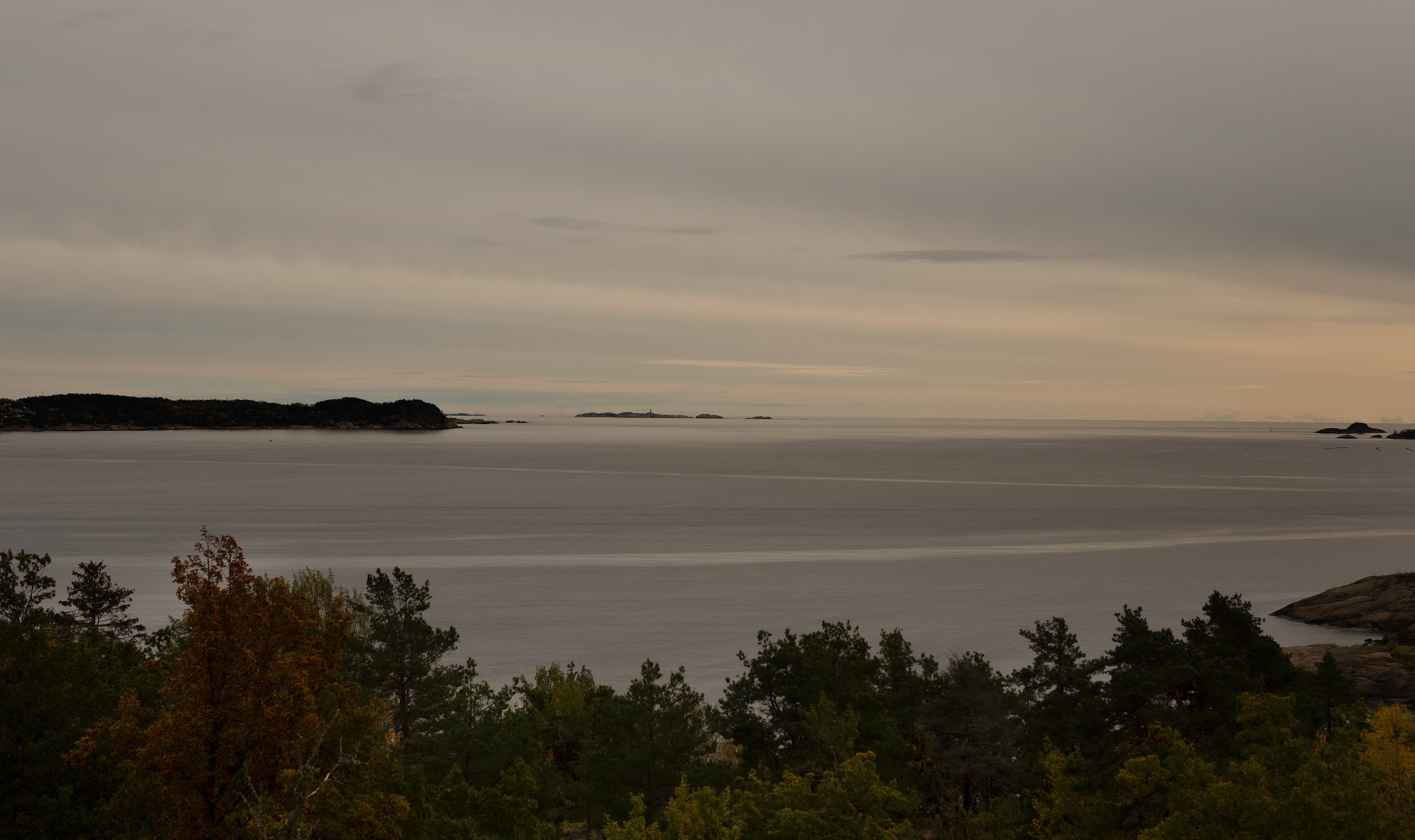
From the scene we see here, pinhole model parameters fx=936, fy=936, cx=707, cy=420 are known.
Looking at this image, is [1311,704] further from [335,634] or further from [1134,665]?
[335,634]

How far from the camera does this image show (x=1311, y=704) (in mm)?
29438

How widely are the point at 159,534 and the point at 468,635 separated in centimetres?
7136

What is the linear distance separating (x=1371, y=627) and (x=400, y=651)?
3022 inches

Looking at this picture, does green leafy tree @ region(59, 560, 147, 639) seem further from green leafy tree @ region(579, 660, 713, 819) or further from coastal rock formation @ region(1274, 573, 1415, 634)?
coastal rock formation @ region(1274, 573, 1415, 634)

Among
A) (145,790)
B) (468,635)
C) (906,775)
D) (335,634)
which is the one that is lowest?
(468,635)

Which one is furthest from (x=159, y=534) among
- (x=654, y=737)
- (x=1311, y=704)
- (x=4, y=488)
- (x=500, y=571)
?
(x=1311, y=704)

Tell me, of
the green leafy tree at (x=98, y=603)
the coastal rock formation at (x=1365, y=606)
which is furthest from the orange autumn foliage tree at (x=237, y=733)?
the coastal rock formation at (x=1365, y=606)

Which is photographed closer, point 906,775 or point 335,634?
point 335,634

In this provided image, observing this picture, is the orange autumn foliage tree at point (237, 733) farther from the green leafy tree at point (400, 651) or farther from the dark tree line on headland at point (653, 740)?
the green leafy tree at point (400, 651)

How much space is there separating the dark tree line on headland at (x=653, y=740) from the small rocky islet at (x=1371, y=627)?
65.7 feet

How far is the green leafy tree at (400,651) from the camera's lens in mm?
34656

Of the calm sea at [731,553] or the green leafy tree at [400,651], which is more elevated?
the green leafy tree at [400,651]

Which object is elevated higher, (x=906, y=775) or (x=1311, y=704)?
(x=1311, y=704)

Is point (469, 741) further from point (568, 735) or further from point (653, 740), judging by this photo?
point (568, 735)
